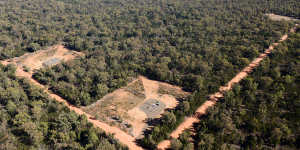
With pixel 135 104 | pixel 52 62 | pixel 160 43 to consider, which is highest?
pixel 160 43

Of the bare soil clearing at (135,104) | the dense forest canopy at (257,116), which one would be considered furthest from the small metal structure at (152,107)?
the dense forest canopy at (257,116)

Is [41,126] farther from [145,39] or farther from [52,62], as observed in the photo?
[145,39]

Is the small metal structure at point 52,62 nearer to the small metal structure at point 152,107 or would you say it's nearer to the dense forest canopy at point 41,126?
the dense forest canopy at point 41,126


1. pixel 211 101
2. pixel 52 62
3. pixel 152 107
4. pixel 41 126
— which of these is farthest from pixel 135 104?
pixel 52 62

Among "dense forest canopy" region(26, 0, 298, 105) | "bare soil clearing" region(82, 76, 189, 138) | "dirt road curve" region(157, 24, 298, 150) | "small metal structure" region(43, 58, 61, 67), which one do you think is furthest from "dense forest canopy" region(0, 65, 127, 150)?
"small metal structure" region(43, 58, 61, 67)

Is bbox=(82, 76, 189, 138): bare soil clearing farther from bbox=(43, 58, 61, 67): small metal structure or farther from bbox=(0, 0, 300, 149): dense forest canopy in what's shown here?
bbox=(43, 58, 61, 67): small metal structure

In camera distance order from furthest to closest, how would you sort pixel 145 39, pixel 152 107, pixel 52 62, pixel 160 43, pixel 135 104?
pixel 145 39
pixel 160 43
pixel 52 62
pixel 135 104
pixel 152 107

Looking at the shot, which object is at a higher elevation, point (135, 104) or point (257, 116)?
point (257, 116)

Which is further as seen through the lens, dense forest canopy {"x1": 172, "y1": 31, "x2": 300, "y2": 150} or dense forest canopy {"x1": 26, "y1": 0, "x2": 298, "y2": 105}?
dense forest canopy {"x1": 26, "y1": 0, "x2": 298, "y2": 105}

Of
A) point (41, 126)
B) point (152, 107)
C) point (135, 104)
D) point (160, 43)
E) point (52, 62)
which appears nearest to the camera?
point (41, 126)
